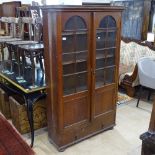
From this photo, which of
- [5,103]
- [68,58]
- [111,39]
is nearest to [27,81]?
[5,103]

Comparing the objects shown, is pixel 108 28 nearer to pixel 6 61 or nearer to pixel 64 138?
pixel 64 138

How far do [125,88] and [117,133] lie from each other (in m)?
1.32

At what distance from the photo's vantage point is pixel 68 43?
80.1 inches

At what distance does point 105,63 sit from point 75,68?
0.42 m

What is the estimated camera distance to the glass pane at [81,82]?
87.8 inches

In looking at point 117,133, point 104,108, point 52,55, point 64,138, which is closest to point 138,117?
point 117,133

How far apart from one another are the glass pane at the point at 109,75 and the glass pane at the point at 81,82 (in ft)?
1.04

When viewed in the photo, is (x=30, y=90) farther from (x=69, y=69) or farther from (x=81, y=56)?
(x=81, y=56)

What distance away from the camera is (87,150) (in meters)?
2.33

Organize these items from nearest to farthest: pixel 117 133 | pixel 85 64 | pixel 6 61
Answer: pixel 85 64 < pixel 117 133 < pixel 6 61

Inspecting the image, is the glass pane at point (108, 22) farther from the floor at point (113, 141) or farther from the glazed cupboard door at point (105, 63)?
Answer: the floor at point (113, 141)

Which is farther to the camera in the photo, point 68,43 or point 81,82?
point 81,82

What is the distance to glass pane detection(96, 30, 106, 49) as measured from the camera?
2226 millimetres

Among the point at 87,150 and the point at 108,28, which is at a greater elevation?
the point at 108,28
